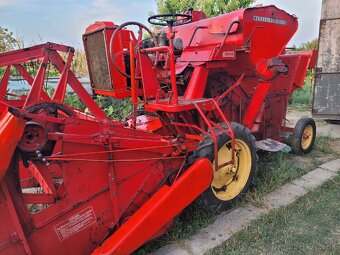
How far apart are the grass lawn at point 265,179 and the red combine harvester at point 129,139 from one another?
0.53 ft

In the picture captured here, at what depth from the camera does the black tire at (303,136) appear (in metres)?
4.86

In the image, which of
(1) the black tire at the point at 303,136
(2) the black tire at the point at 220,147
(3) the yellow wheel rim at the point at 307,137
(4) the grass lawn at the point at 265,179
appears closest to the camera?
(4) the grass lawn at the point at 265,179

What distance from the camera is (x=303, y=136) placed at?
16.7ft

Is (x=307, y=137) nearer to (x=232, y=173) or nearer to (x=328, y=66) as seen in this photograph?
(x=232, y=173)

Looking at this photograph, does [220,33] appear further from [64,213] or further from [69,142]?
[64,213]

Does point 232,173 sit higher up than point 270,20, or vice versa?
point 270,20

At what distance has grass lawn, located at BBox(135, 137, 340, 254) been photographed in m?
2.95

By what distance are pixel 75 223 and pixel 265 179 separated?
7.96 ft

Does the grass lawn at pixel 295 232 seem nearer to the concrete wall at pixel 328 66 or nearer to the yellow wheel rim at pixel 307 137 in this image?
the yellow wheel rim at pixel 307 137

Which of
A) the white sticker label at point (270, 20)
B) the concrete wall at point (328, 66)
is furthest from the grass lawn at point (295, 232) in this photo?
the concrete wall at point (328, 66)

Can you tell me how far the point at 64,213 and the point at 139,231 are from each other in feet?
1.80

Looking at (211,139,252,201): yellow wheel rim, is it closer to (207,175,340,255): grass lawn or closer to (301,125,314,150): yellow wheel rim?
(207,175,340,255): grass lawn

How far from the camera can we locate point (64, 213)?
2.33m

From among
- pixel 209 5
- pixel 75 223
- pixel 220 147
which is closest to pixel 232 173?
pixel 220 147
